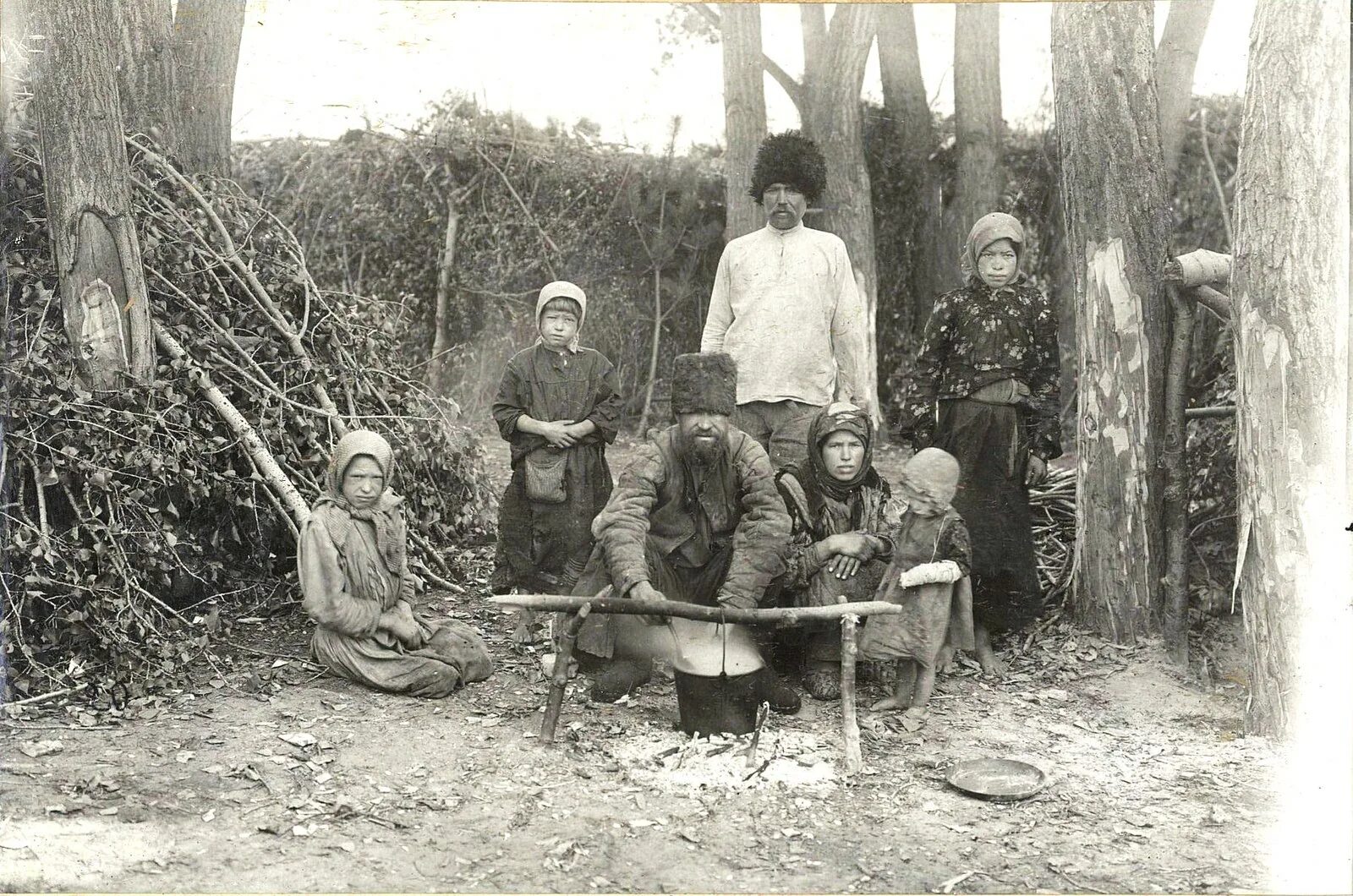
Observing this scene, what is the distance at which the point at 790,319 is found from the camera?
5227mm

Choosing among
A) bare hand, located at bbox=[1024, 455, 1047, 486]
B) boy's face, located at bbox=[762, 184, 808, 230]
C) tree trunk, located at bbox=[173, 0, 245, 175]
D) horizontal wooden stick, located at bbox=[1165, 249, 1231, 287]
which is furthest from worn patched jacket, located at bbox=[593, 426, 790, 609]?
tree trunk, located at bbox=[173, 0, 245, 175]

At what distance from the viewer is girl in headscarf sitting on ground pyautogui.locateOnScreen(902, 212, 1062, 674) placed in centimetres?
511

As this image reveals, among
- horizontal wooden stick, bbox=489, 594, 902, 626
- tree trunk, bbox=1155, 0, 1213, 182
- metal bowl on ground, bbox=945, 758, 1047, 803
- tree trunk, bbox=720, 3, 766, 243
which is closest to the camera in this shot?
metal bowl on ground, bbox=945, 758, 1047, 803

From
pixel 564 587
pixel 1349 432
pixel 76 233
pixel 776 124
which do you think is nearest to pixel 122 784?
pixel 564 587

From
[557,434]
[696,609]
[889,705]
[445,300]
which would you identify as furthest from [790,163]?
[445,300]

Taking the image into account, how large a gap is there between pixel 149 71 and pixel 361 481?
302 centimetres

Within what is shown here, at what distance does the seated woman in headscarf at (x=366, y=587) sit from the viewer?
4.48 m

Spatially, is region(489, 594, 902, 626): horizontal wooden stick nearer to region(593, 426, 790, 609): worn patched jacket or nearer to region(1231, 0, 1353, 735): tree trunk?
region(593, 426, 790, 609): worn patched jacket

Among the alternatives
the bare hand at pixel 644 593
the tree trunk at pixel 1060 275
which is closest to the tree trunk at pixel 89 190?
the bare hand at pixel 644 593

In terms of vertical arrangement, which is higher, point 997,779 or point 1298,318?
point 1298,318

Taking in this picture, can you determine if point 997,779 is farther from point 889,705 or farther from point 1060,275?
point 1060,275

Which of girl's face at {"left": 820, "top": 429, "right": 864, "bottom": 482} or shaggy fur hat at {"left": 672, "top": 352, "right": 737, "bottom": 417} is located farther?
Answer: girl's face at {"left": 820, "top": 429, "right": 864, "bottom": 482}

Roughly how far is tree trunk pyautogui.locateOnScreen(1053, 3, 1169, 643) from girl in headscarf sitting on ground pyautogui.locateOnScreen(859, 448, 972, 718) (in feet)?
2.79

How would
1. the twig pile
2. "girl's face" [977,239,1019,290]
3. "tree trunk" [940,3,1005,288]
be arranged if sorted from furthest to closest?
"tree trunk" [940,3,1005,288] → the twig pile → "girl's face" [977,239,1019,290]
